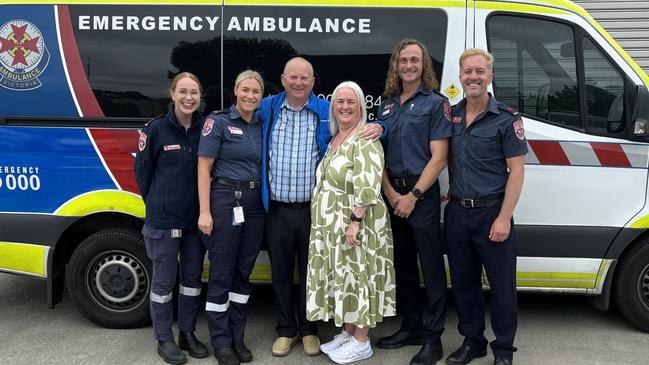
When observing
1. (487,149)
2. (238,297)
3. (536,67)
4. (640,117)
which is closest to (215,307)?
(238,297)

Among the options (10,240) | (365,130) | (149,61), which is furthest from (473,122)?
(10,240)

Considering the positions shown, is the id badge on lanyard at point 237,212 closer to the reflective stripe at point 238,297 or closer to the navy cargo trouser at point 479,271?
the reflective stripe at point 238,297

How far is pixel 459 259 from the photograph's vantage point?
3.25m

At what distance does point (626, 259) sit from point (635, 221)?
29cm

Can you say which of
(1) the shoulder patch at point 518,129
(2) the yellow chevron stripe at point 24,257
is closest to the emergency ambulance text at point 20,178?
(2) the yellow chevron stripe at point 24,257

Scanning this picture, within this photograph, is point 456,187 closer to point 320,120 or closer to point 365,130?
point 365,130

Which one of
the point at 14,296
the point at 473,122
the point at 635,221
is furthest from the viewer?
the point at 14,296

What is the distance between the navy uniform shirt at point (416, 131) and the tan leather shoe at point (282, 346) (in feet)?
4.13

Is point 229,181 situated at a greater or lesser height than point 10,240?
greater

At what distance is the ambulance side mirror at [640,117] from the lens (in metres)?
3.45

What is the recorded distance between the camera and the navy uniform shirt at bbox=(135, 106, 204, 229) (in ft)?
10.5

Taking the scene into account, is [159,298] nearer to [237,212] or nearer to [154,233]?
[154,233]

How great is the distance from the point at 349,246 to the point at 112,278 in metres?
1.78

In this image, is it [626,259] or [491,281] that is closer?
[491,281]
